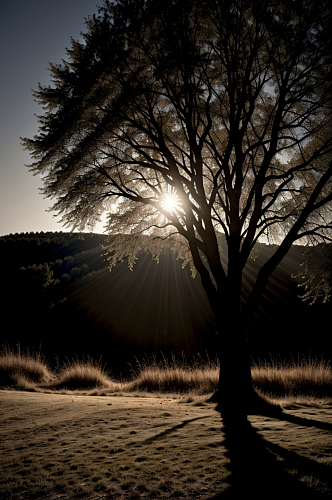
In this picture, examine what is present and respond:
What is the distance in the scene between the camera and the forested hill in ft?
102

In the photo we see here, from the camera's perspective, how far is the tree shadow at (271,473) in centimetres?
178

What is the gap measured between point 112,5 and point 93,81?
179 cm

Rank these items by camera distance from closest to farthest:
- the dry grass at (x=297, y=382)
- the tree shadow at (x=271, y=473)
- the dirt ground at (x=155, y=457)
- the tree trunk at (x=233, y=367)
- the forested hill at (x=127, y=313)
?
1. the tree shadow at (x=271, y=473)
2. the dirt ground at (x=155, y=457)
3. the tree trunk at (x=233, y=367)
4. the dry grass at (x=297, y=382)
5. the forested hill at (x=127, y=313)

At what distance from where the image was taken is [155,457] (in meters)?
2.50

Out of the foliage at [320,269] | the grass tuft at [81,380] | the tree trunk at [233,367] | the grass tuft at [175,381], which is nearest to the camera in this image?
the tree trunk at [233,367]

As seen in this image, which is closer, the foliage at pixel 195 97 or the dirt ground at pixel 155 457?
the dirt ground at pixel 155 457

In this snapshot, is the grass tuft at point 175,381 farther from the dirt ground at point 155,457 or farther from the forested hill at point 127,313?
the forested hill at point 127,313

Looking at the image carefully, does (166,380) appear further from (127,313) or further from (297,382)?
(127,313)

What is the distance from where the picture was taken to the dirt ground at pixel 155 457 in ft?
6.18

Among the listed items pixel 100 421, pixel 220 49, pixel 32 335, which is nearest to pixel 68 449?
pixel 100 421

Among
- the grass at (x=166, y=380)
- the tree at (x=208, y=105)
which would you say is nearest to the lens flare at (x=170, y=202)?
the tree at (x=208, y=105)

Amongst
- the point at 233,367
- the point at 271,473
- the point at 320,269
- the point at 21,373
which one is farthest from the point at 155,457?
the point at 21,373

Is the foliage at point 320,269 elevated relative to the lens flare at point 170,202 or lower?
lower

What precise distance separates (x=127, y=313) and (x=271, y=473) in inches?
1490
